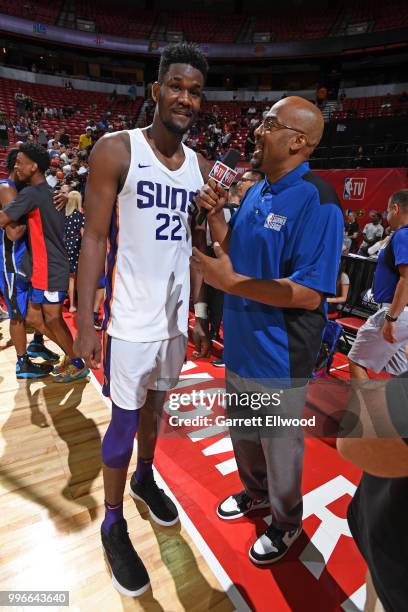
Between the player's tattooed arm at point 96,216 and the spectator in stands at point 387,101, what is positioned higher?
the spectator in stands at point 387,101

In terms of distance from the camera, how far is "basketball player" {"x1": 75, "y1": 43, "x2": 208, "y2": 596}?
138 centimetres

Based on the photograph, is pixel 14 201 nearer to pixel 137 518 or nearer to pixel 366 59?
pixel 137 518

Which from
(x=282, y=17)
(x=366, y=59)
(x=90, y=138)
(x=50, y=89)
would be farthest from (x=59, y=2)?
(x=366, y=59)

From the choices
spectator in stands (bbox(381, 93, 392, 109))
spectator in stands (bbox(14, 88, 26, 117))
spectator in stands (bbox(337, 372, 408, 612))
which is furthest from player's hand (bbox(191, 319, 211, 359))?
spectator in stands (bbox(381, 93, 392, 109))

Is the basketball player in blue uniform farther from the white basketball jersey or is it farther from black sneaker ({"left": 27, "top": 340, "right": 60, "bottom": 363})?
the white basketball jersey

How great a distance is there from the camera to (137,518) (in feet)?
6.18

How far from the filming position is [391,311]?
2.66m

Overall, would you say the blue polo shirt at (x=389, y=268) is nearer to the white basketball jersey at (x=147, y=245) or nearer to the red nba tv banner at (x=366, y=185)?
the white basketball jersey at (x=147, y=245)

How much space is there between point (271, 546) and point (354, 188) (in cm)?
975

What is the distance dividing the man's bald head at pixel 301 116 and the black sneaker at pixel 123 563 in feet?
6.00

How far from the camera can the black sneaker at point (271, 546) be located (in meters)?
1.65

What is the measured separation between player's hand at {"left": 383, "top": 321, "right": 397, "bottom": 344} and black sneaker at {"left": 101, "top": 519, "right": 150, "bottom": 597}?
86.1 inches

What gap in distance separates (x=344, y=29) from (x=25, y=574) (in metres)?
26.5

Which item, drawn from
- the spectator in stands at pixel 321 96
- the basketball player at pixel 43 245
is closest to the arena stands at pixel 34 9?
the spectator in stands at pixel 321 96
